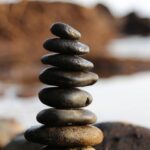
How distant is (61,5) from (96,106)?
591 inches

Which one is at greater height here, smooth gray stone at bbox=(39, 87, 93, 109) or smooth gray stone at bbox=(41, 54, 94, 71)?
smooth gray stone at bbox=(41, 54, 94, 71)

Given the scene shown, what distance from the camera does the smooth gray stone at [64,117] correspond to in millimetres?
3451

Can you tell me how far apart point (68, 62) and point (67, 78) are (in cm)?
8

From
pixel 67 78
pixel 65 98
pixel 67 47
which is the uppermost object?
pixel 67 47

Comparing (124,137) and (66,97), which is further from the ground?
(66,97)

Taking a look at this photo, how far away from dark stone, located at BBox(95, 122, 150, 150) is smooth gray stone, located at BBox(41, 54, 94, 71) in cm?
86

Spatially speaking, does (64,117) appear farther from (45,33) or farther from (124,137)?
(45,33)

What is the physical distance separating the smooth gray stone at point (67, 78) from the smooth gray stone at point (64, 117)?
140 mm

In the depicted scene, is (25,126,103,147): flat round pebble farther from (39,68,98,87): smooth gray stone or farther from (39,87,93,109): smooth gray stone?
(39,68,98,87): smooth gray stone

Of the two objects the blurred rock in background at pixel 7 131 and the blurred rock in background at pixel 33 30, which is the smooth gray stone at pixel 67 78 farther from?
the blurred rock in background at pixel 33 30

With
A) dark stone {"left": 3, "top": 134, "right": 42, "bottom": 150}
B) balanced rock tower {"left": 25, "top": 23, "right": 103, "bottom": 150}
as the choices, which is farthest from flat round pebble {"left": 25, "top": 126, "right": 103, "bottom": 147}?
dark stone {"left": 3, "top": 134, "right": 42, "bottom": 150}

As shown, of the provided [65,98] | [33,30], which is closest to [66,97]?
[65,98]

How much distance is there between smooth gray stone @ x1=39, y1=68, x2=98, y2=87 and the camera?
345cm

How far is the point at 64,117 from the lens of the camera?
3451mm
